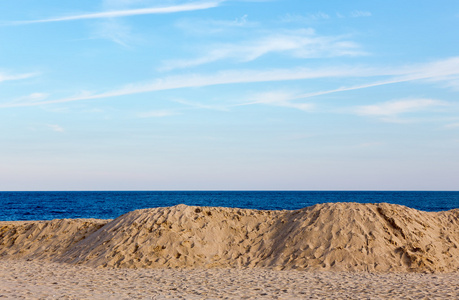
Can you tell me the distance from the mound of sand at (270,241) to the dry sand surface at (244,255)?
4 cm

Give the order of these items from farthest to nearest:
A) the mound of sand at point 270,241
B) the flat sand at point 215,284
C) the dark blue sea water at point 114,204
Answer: the dark blue sea water at point 114,204 < the mound of sand at point 270,241 < the flat sand at point 215,284

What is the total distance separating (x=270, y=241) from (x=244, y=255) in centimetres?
140

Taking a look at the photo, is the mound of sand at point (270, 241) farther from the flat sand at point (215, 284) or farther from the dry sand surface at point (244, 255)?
the flat sand at point (215, 284)

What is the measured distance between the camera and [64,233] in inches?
836

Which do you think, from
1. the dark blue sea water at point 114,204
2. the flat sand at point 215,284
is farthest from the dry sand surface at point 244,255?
the dark blue sea water at point 114,204

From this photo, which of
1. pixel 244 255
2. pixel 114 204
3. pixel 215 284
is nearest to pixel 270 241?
pixel 244 255

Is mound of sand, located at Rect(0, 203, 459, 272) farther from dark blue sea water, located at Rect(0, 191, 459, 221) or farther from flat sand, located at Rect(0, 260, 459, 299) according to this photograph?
A: dark blue sea water, located at Rect(0, 191, 459, 221)

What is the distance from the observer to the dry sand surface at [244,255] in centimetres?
1252

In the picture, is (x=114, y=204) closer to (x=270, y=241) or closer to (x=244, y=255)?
(x=270, y=241)

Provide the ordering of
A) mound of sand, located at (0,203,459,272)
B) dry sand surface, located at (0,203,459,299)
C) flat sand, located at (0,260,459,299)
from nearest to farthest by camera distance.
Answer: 1. flat sand, located at (0,260,459,299)
2. dry sand surface, located at (0,203,459,299)
3. mound of sand, located at (0,203,459,272)

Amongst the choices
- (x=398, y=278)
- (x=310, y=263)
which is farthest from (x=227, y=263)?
(x=398, y=278)

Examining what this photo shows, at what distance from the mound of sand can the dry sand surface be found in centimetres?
4

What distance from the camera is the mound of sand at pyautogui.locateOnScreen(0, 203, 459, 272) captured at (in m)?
16.2

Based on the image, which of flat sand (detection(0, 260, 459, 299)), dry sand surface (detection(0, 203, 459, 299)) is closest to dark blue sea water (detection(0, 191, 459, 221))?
dry sand surface (detection(0, 203, 459, 299))
